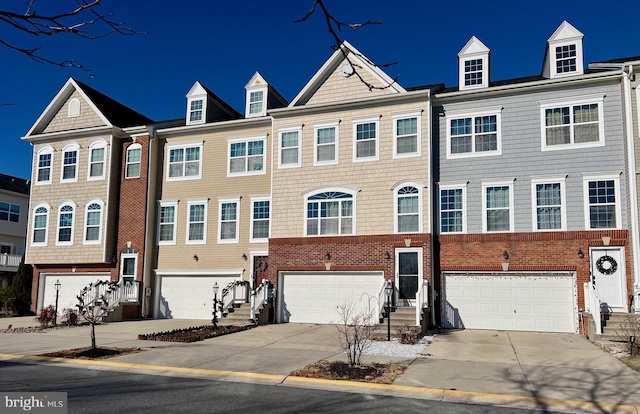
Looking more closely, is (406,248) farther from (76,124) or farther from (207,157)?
(76,124)

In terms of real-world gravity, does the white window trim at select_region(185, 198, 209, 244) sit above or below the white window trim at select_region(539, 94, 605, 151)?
below

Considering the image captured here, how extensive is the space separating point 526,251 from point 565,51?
7.54 metres

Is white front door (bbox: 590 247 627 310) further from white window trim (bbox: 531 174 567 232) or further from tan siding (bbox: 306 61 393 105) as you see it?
tan siding (bbox: 306 61 393 105)

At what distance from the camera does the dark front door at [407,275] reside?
1898cm

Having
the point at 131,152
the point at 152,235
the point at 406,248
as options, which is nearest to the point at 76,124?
the point at 131,152

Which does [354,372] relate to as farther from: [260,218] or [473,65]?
[473,65]

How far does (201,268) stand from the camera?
2330 centimetres

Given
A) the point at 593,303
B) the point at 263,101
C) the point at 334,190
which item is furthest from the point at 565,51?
the point at 263,101

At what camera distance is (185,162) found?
24.5m

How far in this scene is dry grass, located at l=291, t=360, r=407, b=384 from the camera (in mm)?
10000

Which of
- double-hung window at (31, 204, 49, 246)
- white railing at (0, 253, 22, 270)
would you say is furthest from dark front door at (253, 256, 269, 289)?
white railing at (0, 253, 22, 270)

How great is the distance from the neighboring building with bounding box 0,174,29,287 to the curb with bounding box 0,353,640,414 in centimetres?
2666

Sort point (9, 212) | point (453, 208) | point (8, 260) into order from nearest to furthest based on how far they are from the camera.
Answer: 1. point (453, 208)
2. point (8, 260)
3. point (9, 212)

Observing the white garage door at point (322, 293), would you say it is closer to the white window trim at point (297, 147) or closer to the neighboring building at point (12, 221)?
the white window trim at point (297, 147)
